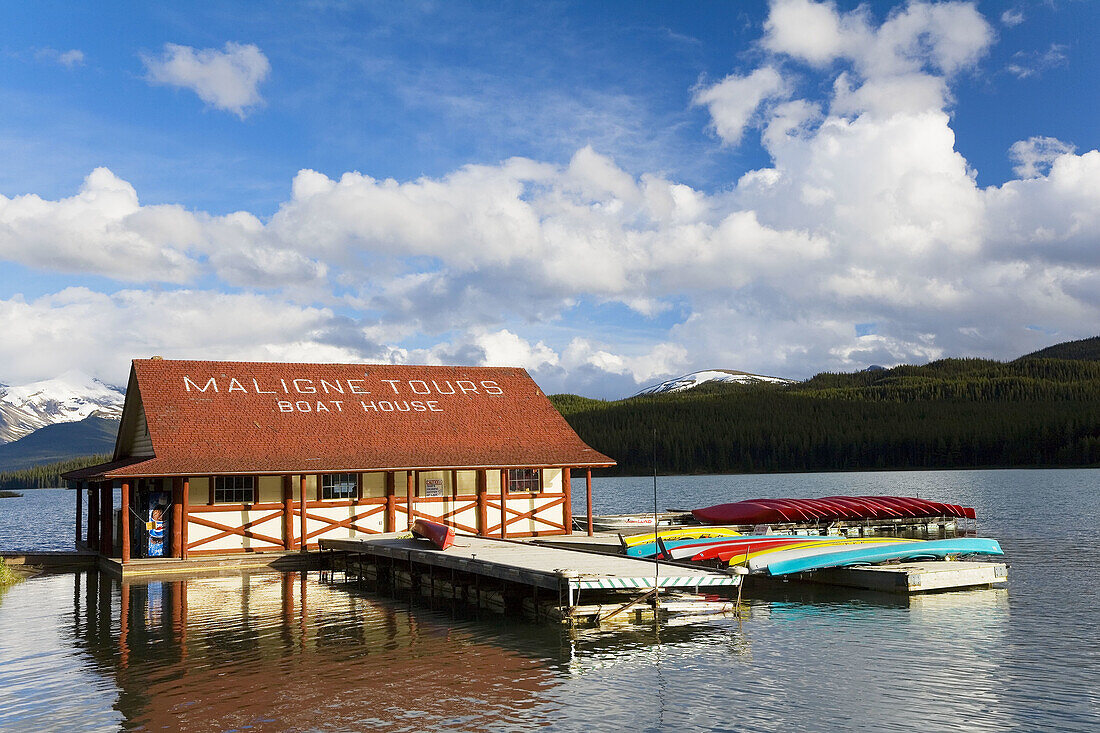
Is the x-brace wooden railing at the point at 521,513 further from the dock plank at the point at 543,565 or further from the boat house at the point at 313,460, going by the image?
the dock plank at the point at 543,565

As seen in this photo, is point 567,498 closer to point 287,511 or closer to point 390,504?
point 390,504

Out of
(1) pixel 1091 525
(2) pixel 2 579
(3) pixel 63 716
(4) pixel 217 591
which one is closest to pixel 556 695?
(3) pixel 63 716

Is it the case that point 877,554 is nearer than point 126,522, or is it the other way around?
point 877,554

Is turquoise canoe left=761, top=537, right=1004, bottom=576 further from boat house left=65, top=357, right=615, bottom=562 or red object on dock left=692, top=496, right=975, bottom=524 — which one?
boat house left=65, top=357, right=615, bottom=562

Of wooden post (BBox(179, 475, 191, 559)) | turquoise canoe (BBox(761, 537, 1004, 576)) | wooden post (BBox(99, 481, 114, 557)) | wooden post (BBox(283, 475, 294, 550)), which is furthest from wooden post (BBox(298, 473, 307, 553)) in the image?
turquoise canoe (BBox(761, 537, 1004, 576))

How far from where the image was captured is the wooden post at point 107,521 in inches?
1222

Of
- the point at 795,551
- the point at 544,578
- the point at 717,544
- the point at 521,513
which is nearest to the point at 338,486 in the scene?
the point at 521,513

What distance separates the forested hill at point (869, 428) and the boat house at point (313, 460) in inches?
4444

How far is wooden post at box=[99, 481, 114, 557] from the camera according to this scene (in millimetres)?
31031

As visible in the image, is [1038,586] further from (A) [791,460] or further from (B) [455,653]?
(A) [791,460]

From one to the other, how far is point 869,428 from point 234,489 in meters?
→ 142

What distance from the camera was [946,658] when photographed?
16250mm

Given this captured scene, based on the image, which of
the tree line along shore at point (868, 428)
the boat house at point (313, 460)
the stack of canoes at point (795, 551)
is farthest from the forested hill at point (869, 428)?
the stack of canoes at point (795, 551)

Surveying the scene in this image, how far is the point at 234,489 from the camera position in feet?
95.8
